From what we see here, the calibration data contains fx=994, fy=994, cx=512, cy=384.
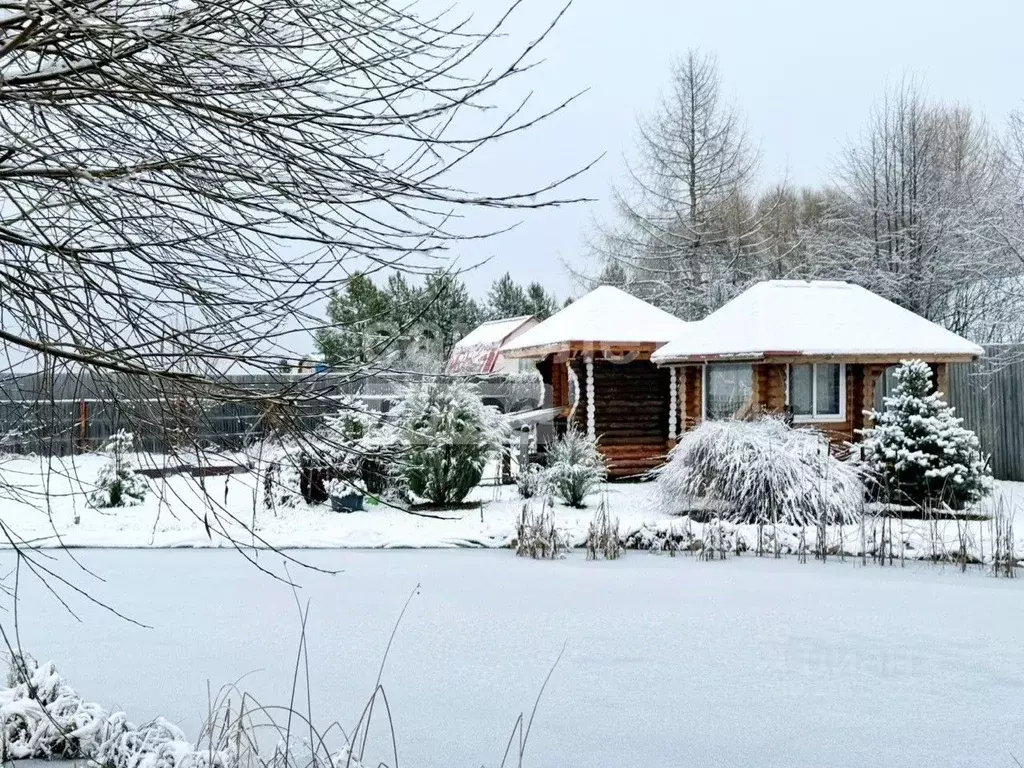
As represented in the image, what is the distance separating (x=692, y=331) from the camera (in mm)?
14883

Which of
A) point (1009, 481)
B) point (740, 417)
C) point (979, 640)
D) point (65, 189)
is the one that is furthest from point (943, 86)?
point (65, 189)

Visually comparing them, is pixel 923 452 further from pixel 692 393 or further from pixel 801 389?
pixel 692 393

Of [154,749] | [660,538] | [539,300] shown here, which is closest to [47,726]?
[154,749]

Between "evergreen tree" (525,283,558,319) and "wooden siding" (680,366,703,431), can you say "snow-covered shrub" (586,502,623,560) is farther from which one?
"evergreen tree" (525,283,558,319)

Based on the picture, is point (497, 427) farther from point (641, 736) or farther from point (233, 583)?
point (641, 736)

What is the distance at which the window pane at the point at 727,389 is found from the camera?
14531mm

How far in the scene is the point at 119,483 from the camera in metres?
13.0

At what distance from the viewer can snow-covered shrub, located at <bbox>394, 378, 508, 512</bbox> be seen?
1219cm

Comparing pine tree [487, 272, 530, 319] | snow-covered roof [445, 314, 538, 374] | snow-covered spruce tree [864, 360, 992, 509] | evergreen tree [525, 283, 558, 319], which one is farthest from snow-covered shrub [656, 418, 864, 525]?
pine tree [487, 272, 530, 319]

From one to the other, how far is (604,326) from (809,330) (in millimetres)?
3362

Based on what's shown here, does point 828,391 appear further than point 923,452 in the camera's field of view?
Yes

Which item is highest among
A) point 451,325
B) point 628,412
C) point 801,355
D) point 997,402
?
point 451,325

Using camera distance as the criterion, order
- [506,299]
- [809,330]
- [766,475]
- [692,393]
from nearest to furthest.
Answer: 1. [766,475]
2. [809,330]
3. [692,393]
4. [506,299]

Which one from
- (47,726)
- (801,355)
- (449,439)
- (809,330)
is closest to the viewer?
(47,726)
